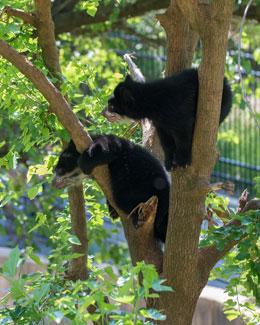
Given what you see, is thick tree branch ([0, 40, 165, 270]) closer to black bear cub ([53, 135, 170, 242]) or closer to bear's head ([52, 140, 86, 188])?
black bear cub ([53, 135, 170, 242])

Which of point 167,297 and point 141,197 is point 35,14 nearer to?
point 141,197

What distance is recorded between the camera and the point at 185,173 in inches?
134

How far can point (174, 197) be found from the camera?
11.3 feet

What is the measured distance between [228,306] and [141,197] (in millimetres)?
1107

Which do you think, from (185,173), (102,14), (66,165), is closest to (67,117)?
(185,173)

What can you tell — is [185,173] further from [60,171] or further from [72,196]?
[60,171]

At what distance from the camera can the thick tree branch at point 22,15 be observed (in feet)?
12.9

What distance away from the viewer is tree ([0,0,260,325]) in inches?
127

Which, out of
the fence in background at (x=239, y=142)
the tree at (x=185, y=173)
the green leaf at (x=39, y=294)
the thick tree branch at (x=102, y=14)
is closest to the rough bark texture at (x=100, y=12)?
the thick tree branch at (x=102, y=14)

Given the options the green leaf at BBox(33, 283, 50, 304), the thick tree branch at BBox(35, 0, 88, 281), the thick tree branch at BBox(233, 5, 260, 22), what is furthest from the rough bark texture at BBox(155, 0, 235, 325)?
the thick tree branch at BBox(233, 5, 260, 22)

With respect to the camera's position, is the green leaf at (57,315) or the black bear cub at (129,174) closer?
the green leaf at (57,315)

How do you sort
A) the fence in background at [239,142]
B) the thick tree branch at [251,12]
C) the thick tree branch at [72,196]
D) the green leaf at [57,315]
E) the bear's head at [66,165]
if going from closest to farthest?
the green leaf at [57,315] → the thick tree branch at [72,196] → the bear's head at [66,165] → the thick tree branch at [251,12] → the fence in background at [239,142]

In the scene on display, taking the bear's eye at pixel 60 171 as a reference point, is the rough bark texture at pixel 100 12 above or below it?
above

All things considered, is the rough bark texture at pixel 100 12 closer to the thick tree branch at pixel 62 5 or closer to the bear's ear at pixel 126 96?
the thick tree branch at pixel 62 5
